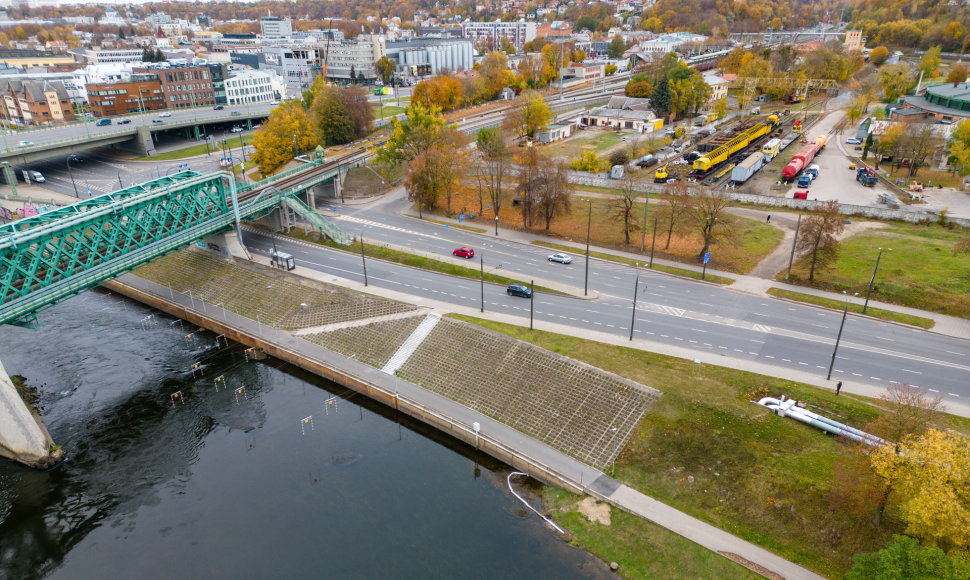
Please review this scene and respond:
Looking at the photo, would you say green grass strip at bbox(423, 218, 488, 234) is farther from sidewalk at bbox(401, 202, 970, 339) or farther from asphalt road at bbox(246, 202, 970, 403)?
asphalt road at bbox(246, 202, 970, 403)

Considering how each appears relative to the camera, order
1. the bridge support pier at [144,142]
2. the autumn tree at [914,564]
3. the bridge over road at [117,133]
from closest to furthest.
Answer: the autumn tree at [914,564] → the bridge over road at [117,133] → the bridge support pier at [144,142]

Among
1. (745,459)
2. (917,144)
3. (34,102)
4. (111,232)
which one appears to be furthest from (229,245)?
(34,102)

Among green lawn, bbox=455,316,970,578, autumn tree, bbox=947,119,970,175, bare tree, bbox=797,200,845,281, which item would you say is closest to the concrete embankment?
green lawn, bbox=455,316,970,578

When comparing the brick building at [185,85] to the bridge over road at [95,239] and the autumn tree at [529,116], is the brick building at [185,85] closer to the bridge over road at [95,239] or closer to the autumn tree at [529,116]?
the autumn tree at [529,116]

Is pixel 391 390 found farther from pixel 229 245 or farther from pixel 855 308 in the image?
pixel 855 308

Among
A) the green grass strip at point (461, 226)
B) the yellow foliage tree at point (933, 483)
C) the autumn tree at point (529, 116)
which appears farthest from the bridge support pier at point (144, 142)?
the yellow foliage tree at point (933, 483)

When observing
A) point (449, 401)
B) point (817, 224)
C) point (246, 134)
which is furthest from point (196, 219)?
point (246, 134)

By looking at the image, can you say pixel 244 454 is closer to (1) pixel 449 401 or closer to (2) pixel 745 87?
(1) pixel 449 401
